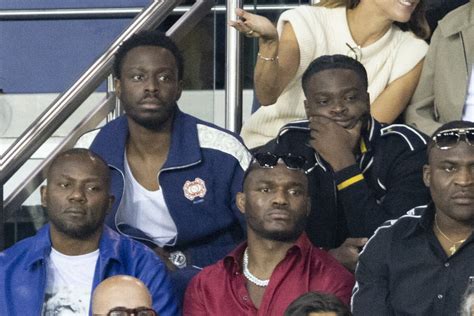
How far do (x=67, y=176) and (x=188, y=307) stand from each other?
27.6 inches

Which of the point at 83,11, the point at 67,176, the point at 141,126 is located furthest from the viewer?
the point at 83,11

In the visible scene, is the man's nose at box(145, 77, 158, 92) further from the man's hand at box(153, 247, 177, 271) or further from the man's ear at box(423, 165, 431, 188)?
the man's ear at box(423, 165, 431, 188)

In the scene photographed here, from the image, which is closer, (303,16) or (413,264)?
(413,264)

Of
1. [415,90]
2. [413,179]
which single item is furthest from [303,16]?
[413,179]

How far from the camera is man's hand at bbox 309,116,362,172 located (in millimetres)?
6332

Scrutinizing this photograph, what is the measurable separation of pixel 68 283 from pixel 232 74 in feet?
5.22

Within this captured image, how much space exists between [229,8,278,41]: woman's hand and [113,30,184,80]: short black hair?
27cm

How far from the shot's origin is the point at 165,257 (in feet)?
20.8

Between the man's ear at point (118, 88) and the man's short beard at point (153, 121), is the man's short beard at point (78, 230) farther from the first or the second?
the man's ear at point (118, 88)

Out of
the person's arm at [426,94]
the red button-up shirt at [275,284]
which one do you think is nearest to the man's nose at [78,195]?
the red button-up shirt at [275,284]

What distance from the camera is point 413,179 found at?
6.36 m

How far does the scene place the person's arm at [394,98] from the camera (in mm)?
7000

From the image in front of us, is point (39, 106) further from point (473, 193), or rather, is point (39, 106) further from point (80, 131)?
point (473, 193)

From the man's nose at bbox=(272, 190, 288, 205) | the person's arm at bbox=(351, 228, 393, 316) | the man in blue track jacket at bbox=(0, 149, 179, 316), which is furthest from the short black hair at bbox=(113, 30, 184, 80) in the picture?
the person's arm at bbox=(351, 228, 393, 316)
